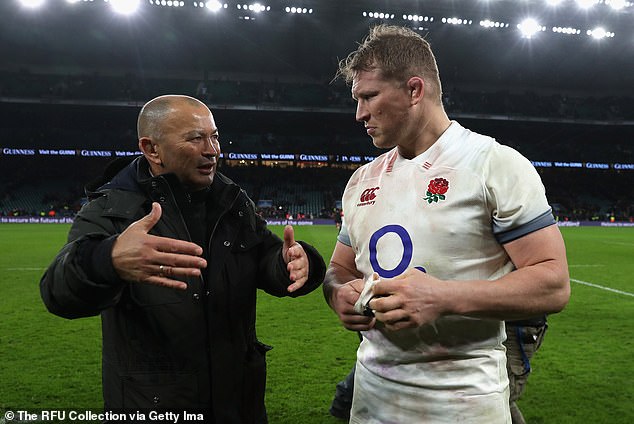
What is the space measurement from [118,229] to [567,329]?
5.98m

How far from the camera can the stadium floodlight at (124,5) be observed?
24656mm

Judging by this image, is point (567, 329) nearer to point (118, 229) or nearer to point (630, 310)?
point (630, 310)

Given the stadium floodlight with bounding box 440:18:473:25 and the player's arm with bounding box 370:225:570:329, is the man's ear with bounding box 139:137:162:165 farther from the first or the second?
the stadium floodlight with bounding box 440:18:473:25

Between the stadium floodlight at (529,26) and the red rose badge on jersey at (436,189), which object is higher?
the stadium floodlight at (529,26)

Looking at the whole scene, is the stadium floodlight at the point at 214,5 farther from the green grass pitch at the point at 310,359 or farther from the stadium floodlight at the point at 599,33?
the green grass pitch at the point at 310,359

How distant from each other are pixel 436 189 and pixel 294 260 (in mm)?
619

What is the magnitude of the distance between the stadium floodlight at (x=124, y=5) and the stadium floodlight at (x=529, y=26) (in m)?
19.1

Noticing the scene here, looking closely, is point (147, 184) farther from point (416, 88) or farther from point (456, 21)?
point (456, 21)

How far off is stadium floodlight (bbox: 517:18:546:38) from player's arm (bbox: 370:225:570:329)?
27.6 m

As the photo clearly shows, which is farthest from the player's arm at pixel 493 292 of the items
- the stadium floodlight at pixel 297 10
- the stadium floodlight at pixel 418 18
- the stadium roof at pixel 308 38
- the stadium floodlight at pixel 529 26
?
the stadium floodlight at pixel 529 26

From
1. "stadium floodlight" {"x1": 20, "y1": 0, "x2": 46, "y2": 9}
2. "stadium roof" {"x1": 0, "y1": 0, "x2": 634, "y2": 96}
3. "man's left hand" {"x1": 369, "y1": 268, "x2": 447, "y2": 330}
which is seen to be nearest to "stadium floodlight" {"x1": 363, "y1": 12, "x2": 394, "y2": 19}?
"stadium roof" {"x1": 0, "y1": 0, "x2": 634, "y2": 96}

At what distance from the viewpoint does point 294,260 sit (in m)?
1.99

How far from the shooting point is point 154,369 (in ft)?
6.50

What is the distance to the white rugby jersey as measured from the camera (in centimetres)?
160
